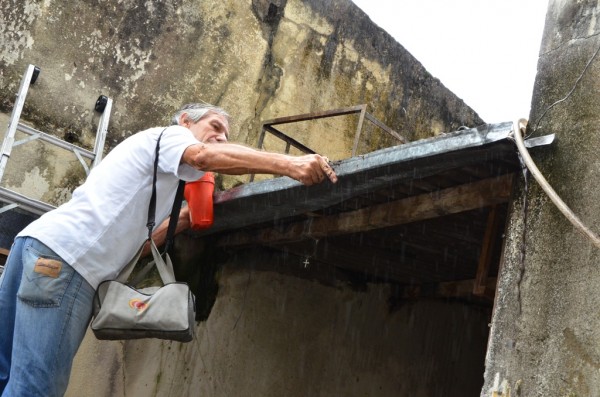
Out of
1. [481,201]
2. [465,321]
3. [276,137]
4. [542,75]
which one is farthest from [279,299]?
[542,75]

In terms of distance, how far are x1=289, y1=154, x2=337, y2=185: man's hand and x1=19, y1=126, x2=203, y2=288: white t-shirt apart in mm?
442

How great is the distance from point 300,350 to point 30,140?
243cm

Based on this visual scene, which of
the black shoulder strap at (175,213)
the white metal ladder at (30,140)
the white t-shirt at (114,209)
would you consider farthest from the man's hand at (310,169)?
the white metal ladder at (30,140)

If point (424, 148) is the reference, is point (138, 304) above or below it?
below

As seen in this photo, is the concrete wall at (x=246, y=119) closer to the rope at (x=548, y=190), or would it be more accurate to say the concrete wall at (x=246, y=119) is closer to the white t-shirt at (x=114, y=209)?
the white t-shirt at (x=114, y=209)

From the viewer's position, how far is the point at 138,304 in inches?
139

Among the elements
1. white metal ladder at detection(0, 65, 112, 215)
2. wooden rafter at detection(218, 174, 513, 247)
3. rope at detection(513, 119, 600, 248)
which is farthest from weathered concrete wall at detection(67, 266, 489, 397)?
rope at detection(513, 119, 600, 248)

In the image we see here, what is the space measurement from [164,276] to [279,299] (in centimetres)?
239

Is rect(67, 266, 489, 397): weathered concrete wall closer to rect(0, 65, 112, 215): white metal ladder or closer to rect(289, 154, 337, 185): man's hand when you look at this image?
rect(0, 65, 112, 215): white metal ladder

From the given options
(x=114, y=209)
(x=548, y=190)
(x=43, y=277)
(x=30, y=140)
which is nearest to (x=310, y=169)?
(x=114, y=209)

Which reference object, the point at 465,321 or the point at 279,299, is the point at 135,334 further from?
the point at 465,321

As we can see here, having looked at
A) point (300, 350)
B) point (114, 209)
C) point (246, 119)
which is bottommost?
point (300, 350)

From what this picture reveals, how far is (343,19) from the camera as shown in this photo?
7082mm

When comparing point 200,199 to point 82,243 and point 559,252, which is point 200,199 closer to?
point 82,243
